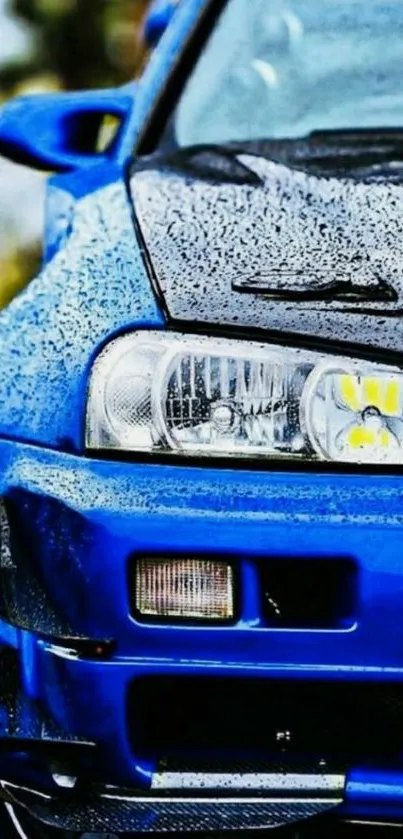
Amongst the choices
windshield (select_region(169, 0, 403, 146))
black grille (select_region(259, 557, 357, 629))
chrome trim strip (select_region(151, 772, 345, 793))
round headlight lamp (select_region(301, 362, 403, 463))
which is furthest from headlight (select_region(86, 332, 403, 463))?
Answer: windshield (select_region(169, 0, 403, 146))

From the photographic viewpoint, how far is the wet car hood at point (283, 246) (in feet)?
8.99

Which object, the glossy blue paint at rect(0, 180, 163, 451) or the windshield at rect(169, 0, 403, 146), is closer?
the glossy blue paint at rect(0, 180, 163, 451)

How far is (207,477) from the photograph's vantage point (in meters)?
2.64

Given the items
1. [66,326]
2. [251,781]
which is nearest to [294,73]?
[66,326]

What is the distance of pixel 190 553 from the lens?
2.60 metres

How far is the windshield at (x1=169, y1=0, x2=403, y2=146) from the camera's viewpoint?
153 inches

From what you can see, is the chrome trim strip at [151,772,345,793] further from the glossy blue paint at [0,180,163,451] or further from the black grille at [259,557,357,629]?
the glossy blue paint at [0,180,163,451]

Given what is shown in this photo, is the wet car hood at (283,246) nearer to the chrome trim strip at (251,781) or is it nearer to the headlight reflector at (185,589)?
the headlight reflector at (185,589)

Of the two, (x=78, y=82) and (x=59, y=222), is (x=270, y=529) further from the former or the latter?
(x=78, y=82)

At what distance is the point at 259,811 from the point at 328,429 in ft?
1.60

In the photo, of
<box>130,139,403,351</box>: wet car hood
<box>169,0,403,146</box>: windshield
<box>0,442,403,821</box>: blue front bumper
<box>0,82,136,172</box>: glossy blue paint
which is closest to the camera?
<box>0,442,403,821</box>: blue front bumper

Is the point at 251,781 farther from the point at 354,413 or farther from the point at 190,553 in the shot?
the point at 354,413

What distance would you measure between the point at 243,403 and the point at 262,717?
0.40 metres

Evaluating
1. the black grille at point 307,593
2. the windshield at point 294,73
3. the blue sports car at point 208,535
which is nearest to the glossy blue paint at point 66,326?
the blue sports car at point 208,535
